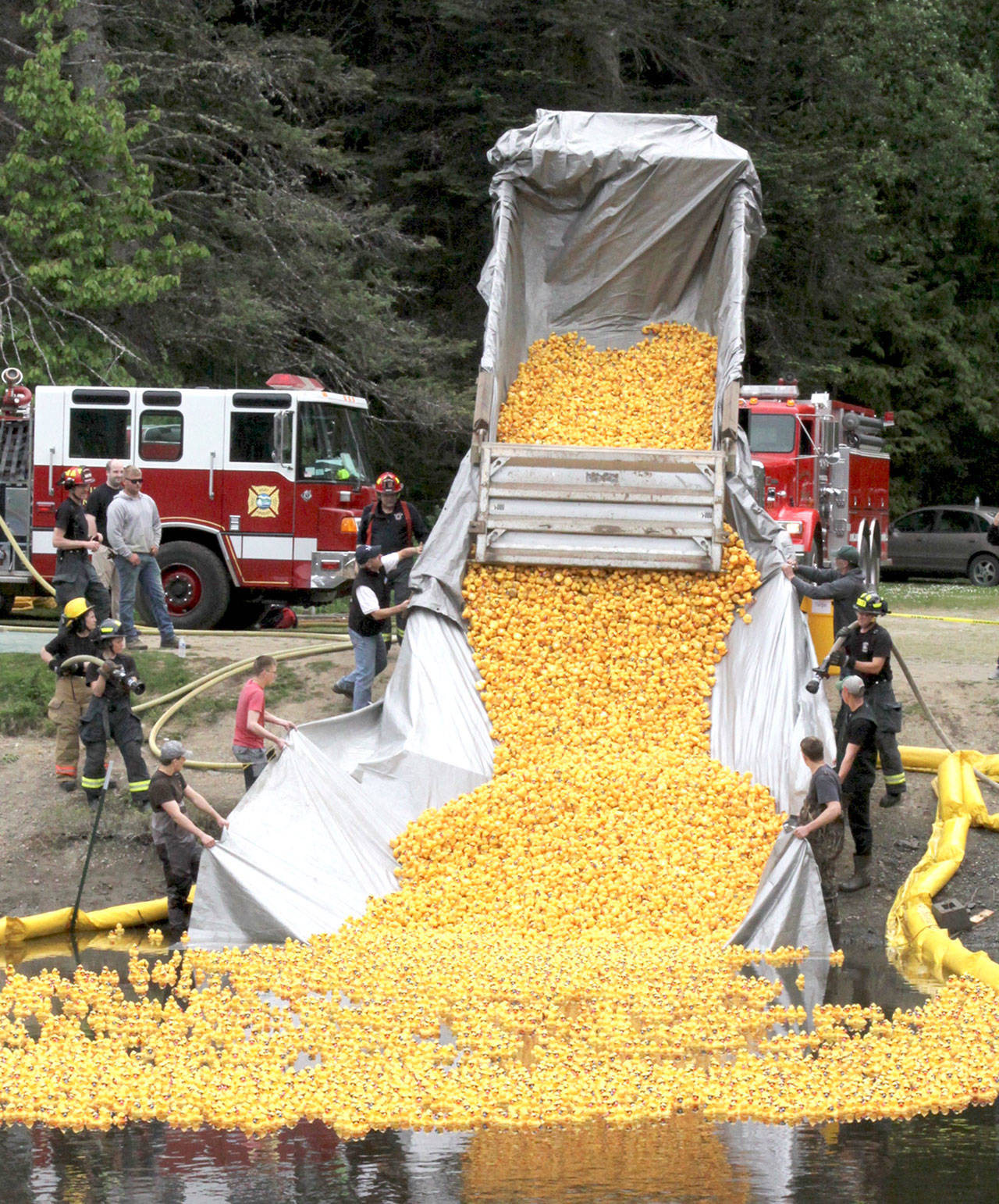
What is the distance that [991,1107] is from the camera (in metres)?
7.43

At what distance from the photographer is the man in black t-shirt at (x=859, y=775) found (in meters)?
11.4

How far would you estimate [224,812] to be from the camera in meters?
12.3

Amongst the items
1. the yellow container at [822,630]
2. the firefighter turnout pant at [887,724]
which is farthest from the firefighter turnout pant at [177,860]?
the yellow container at [822,630]

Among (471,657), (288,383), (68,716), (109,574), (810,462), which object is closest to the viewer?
(471,657)

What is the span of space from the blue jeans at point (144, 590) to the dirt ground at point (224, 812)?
52.1 inches

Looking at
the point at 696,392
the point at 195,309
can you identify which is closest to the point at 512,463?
the point at 696,392

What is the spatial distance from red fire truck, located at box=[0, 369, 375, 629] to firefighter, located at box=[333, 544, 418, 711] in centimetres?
401

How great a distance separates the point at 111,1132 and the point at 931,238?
28.3 meters

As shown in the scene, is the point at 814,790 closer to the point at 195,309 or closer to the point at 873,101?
the point at 195,309

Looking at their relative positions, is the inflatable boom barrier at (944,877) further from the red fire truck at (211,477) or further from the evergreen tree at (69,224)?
the evergreen tree at (69,224)

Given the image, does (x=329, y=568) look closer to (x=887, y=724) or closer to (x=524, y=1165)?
(x=887, y=724)

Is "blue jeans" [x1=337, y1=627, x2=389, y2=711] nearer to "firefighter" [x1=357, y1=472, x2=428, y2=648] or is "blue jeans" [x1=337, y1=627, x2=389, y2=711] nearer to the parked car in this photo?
"firefighter" [x1=357, y1=472, x2=428, y2=648]

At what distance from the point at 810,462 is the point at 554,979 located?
33.3ft

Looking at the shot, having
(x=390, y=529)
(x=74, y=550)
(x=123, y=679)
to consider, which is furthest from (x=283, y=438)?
(x=123, y=679)
